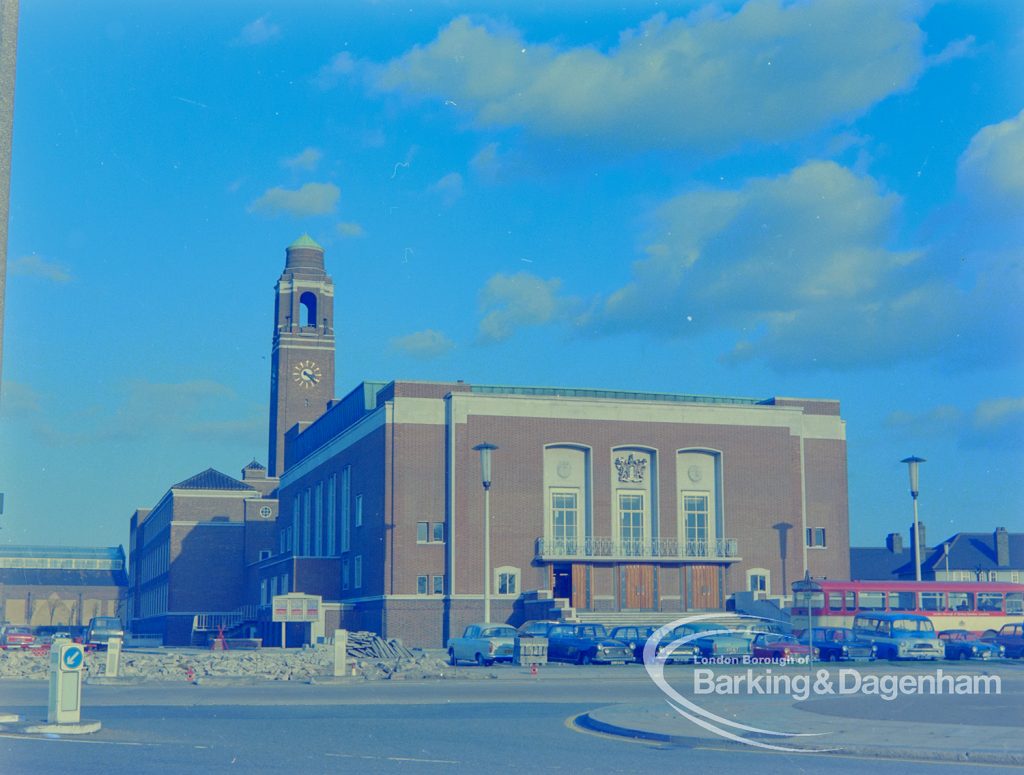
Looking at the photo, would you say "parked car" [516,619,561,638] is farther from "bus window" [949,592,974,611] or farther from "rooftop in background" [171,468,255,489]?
"rooftop in background" [171,468,255,489]

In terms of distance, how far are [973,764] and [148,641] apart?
96842 mm

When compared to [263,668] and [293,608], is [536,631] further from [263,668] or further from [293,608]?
[293,608]

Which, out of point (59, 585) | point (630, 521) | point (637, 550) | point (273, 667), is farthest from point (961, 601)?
point (59, 585)

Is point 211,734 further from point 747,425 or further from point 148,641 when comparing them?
point 148,641

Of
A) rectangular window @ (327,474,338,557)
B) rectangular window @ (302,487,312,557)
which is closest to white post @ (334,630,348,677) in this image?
rectangular window @ (327,474,338,557)

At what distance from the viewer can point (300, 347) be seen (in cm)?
10431

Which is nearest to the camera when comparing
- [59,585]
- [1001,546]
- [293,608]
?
[293,608]

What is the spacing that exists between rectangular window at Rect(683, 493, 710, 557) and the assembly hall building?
7 centimetres

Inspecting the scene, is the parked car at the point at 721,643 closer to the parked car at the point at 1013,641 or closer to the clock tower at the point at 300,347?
the parked car at the point at 1013,641

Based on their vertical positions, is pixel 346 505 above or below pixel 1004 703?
above

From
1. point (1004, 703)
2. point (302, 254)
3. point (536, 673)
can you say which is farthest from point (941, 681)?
point (302, 254)

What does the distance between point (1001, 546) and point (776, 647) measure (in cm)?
6607

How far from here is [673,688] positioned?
25281mm

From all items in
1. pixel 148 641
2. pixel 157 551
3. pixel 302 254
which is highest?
pixel 302 254
